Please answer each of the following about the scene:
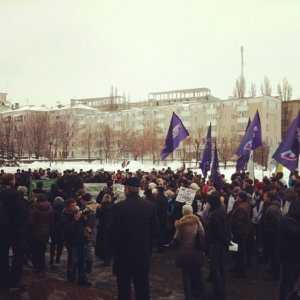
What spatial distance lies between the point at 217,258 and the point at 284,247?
1.53 meters

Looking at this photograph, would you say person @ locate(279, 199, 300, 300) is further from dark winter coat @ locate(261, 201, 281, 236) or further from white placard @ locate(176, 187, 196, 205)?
white placard @ locate(176, 187, 196, 205)

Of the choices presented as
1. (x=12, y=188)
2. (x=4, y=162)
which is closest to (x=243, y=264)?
(x=12, y=188)

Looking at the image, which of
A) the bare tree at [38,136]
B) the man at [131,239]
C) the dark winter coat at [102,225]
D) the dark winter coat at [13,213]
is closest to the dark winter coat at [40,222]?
the dark winter coat at [102,225]

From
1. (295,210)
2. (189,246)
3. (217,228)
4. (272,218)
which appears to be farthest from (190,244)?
(272,218)

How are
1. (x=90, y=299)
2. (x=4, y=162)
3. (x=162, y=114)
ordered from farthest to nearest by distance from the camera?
(x=162, y=114) < (x=4, y=162) < (x=90, y=299)

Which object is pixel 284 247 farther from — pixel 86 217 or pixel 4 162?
pixel 4 162

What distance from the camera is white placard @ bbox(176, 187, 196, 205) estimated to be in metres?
11.2

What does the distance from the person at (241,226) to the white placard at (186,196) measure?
1.68 m

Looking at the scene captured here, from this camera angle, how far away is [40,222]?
9.45 meters

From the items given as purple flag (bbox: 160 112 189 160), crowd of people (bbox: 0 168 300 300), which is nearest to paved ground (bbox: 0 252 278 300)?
crowd of people (bbox: 0 168 300 300)

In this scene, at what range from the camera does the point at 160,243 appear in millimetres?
11859

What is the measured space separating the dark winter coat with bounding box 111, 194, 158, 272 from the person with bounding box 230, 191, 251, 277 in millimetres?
3765

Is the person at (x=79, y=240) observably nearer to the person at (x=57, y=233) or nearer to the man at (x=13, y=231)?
the man at (x=13, y=231)

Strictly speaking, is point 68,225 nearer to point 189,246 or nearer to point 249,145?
point 189,246
